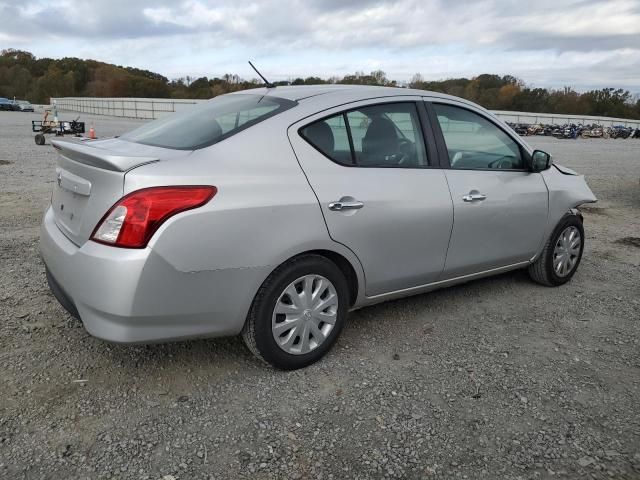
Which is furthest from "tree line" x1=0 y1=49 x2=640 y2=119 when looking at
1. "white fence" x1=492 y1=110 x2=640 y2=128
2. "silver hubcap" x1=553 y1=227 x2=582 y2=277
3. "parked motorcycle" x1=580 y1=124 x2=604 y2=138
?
"silver hubcap" x1=553 y1=227 x2=582 y2=277

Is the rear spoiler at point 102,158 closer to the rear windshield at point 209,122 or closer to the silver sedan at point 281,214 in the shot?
the silver sedan at point 281,214

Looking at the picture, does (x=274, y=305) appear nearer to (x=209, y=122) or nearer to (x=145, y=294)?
(x=145, y=294)

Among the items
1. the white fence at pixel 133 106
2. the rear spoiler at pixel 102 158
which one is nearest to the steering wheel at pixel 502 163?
the rear spoiler at pixel 102 158

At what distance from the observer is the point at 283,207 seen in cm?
281

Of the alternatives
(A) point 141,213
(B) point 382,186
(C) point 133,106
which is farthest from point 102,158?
(C) point 133,106

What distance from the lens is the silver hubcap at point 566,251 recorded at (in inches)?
182

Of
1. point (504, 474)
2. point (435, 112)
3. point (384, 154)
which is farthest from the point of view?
point (435, 112)

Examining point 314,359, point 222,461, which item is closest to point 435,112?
point 314,359

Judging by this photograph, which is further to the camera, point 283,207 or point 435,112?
point 435,112

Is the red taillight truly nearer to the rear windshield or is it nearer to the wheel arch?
the rear windshield

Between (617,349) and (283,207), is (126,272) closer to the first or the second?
(283,207)

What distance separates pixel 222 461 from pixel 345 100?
2.17 metres

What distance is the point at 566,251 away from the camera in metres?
4.69

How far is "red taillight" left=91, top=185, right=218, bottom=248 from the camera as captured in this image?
8.11 ft
